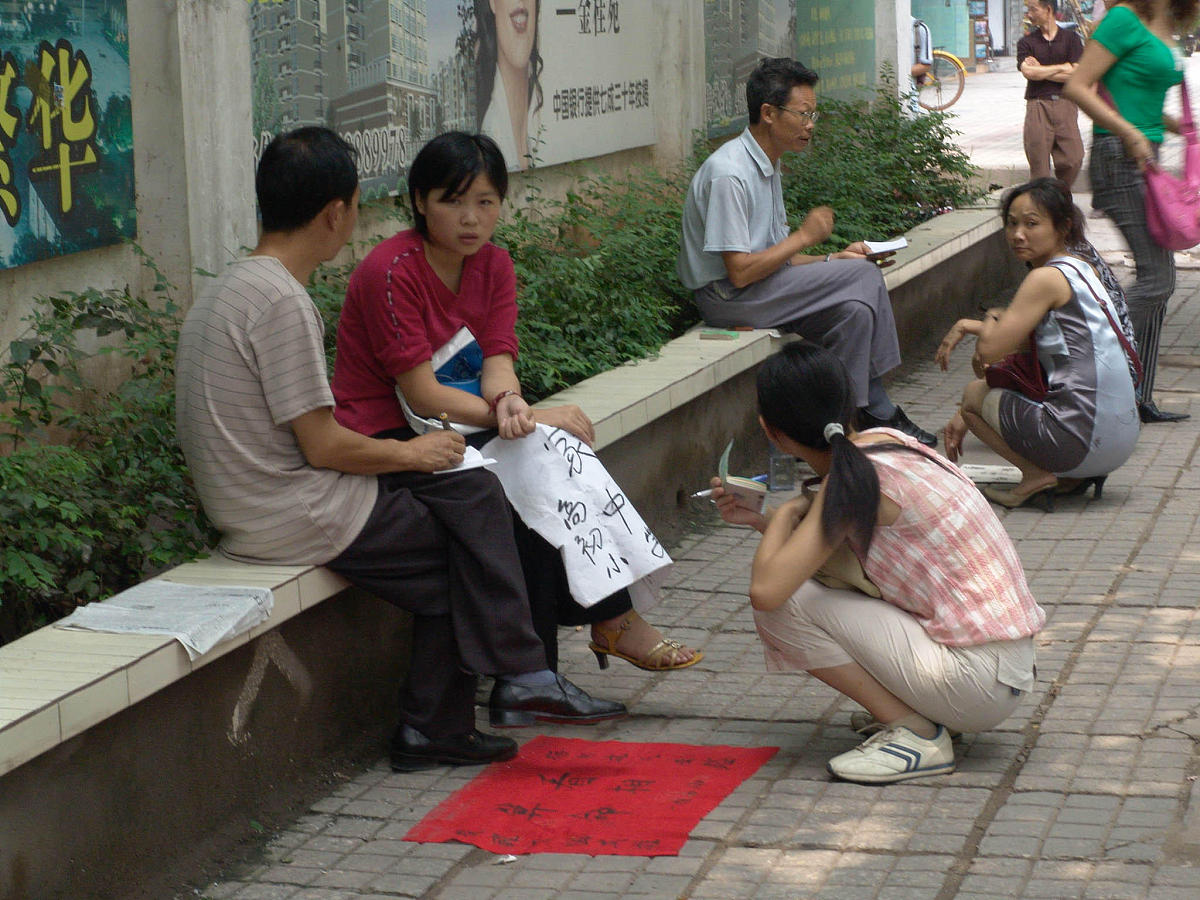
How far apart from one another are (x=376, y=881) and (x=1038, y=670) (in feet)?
6.52

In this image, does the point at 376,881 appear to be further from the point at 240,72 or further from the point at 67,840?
the point at 240,72

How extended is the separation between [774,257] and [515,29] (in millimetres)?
2198

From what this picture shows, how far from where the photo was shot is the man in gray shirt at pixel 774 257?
644 centimetres

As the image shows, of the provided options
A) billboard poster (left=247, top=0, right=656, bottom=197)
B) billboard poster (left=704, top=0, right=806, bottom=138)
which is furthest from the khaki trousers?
billboard poster (left=247, top=0, right=656, bottom=197)

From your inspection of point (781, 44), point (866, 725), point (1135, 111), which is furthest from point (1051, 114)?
point (866, 725)

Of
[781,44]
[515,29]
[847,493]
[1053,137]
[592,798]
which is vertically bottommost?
[592,798]

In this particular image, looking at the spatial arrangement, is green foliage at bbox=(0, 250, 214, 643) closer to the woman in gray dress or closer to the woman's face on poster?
the woman in gray dress

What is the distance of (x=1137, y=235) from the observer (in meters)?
7.21

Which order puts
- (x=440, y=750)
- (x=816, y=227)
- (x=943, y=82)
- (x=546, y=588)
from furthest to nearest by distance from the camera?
1. (x=943, y=82)
2. (x=816, y=227)
3. (x=546, y=588)
4. (x=440, y=750)

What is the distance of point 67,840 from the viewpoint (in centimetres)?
317

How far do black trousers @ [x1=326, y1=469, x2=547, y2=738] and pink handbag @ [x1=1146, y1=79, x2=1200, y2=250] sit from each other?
13.5 ft

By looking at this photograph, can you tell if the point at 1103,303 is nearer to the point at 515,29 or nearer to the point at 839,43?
the point at 515,29

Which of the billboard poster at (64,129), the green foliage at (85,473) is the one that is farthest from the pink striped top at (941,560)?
the billboard poster at (64,129)

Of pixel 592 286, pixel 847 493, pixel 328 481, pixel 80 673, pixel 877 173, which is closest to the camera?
pixel 80 673
